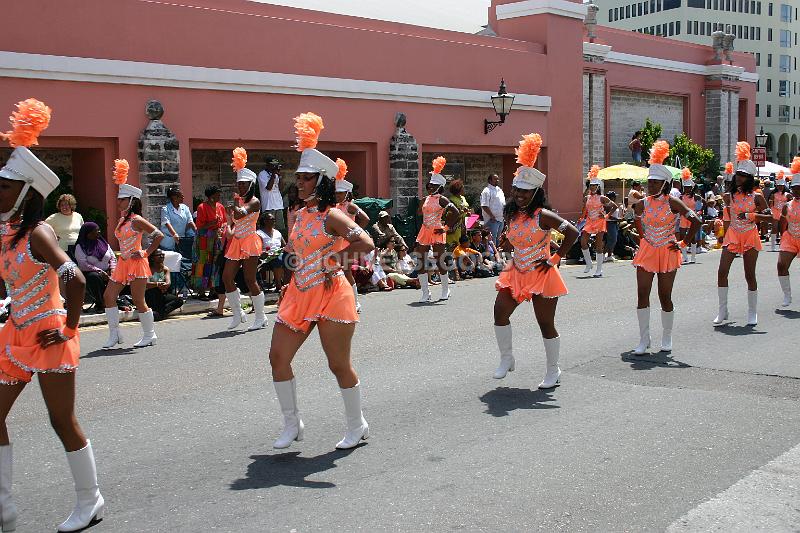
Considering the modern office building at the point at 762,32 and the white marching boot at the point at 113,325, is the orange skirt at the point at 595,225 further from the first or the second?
the modern office building at the point at 762,32

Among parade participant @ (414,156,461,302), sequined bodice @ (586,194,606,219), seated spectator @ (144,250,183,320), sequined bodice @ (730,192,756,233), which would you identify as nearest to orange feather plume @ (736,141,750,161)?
sequined bodice @ (730,192,756,233)

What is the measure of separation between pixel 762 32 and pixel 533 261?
88.9m

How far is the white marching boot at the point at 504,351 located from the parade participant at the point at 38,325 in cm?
409

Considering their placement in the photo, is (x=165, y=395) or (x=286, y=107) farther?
(x=286, y=107)

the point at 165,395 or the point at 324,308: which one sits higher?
the point at 324,308

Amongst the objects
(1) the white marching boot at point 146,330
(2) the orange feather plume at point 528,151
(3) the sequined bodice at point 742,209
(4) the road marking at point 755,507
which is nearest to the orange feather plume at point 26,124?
(4) the road marking at point 755,507

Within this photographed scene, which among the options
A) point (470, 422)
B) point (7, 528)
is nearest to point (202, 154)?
point (470, 422)

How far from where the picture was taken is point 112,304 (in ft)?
34.7

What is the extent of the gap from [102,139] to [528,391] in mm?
10299

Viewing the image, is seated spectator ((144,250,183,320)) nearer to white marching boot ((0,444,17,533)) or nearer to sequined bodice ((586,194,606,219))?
white marching boot ((0,444,17,533))

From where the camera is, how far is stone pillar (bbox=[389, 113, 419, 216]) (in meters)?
20.3

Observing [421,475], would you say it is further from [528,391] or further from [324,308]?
[528,391]

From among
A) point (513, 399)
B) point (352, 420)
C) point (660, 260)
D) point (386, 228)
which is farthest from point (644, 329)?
point (386, 228)

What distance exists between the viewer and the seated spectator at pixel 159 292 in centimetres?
1284
